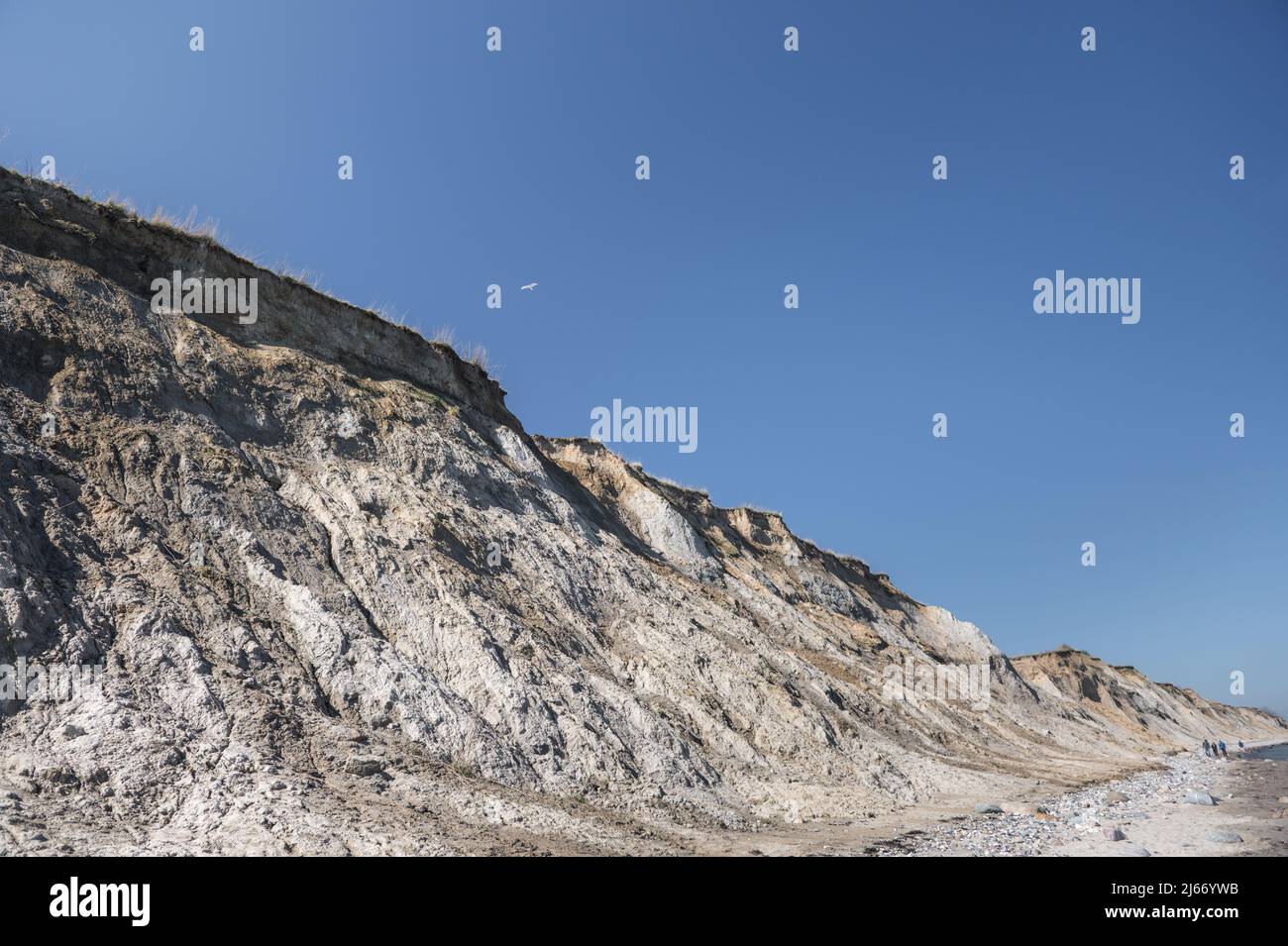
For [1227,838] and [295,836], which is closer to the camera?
[295,836]

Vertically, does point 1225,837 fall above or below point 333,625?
below

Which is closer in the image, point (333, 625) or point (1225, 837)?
point (1225, 837)

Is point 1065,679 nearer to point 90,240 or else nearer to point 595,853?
point 595,853

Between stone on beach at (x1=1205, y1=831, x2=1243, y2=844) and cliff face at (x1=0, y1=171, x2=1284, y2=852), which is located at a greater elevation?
cliff face at (x1=0, y1=171, x2=1284, y2=852)

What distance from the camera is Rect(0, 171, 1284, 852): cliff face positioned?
1024 centimetres

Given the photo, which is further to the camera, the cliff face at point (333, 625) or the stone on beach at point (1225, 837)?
the stone on beach at point (1225, 837)

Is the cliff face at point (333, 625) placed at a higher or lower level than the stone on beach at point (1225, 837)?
higher

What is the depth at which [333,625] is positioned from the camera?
14047 millimetres

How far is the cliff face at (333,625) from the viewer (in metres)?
10.2

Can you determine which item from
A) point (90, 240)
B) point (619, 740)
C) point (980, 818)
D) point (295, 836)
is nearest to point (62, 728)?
point (295, 836)

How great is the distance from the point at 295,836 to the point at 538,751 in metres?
5.14

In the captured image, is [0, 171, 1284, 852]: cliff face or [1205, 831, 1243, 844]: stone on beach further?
[1205, 831, 1243, 844]: stone on beach
